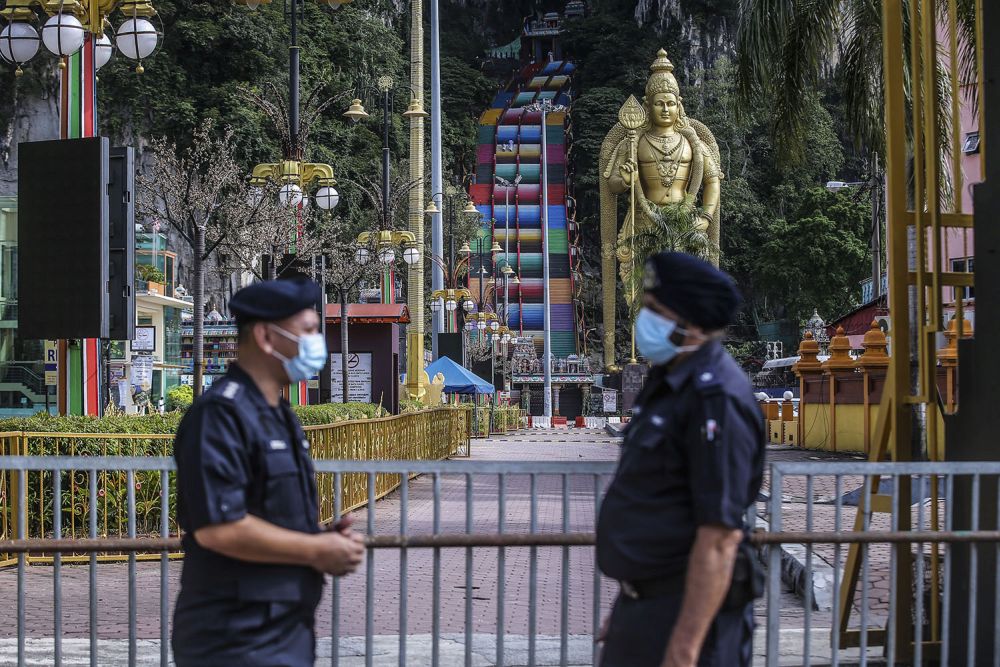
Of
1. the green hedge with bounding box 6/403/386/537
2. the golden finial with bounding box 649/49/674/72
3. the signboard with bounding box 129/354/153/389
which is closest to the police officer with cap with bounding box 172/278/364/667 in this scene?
the green hedge with bounding box 6/403/386/537

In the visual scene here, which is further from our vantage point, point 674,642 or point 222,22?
point 222,22

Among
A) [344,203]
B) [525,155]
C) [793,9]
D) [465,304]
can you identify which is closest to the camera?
[793,9]

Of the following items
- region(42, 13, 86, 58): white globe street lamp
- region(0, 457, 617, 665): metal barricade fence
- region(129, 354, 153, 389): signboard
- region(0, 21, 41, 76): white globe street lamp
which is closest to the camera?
region(0, 457, 617, 665): metal barricade fence

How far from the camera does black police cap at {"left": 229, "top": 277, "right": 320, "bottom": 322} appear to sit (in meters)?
3.43

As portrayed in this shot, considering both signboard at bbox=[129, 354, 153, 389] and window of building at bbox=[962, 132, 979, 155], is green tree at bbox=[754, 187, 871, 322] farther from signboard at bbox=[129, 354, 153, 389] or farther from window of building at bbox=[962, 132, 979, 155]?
signboard at bbox=[129, 354, 153, 389]

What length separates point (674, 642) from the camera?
315cm

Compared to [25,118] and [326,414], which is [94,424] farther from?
[25,118]

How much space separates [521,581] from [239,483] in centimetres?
701

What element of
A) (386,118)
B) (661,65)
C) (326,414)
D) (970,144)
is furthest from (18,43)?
(661,65)

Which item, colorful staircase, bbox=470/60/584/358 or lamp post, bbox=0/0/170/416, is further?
colorful staircase, bbox=470/60/584/358

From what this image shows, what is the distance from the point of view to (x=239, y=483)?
10.7 feet

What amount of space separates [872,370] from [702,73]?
261ft

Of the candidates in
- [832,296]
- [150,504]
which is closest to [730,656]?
[150,504]

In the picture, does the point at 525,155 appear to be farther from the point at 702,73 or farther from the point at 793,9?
the point at 793,9
